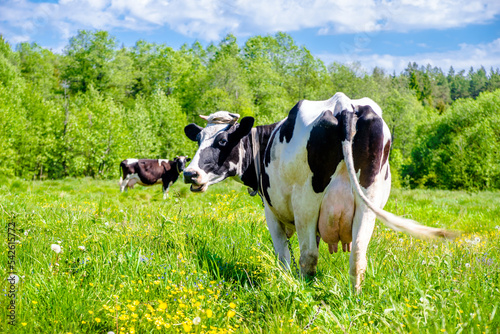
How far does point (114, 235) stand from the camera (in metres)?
5.24

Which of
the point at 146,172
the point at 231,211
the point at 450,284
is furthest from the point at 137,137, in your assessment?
the point at 450,284

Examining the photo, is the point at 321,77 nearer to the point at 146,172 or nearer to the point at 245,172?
the point at 146,172

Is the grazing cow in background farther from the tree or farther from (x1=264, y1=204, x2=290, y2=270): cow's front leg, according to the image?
the tree

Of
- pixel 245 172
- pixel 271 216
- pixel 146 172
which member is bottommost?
pixel 146 172

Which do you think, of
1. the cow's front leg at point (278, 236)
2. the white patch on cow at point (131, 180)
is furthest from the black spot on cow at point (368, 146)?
the white patch on cow at point (131, 180)

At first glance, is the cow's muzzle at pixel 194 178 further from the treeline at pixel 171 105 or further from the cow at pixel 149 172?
the treeline at pixel 171 105

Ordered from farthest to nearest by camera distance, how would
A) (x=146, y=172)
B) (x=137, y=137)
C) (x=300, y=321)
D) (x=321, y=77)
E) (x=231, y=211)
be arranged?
(x=321, y=77), (x=137, y=137), (x=146, y=172), (x=231, y=211), (x=300, y=321)

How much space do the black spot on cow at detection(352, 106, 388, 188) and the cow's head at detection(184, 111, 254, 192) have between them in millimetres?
1279

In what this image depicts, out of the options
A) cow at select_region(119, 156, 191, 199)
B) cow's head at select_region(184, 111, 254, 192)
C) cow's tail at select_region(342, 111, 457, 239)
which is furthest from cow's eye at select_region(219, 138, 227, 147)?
cow at select_region(119, 156, 191, 199)

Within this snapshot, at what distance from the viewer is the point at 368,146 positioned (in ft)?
11.7

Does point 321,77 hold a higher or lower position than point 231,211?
higher

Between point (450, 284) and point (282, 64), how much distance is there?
60896mm

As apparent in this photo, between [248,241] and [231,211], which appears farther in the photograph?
[231,211]

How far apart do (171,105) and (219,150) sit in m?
43.6
